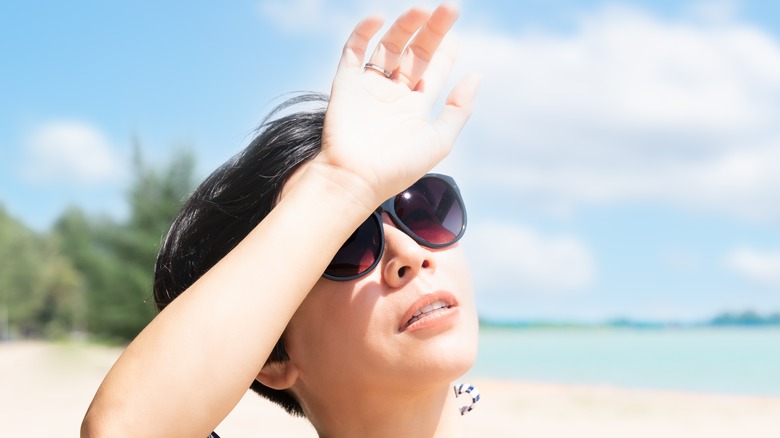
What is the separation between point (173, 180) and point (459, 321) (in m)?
27.0

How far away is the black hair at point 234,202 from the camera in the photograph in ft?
7.26

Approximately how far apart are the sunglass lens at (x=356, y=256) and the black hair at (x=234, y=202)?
29 centimetres

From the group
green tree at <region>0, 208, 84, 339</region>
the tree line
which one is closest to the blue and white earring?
the tree line

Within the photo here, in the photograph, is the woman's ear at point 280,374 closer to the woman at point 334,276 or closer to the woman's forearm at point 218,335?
the woman at point 334,276

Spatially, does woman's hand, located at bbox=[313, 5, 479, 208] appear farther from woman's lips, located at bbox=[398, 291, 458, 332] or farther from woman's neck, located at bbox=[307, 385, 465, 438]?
woman's neck, located at bbox=[307, 385, 465, 438]

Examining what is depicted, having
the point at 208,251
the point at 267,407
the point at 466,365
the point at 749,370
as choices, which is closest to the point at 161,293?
the point at 208,251

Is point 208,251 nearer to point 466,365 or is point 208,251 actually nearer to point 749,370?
point 466,365

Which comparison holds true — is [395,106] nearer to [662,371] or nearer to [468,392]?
[468,392]

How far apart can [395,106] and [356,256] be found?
416 mm

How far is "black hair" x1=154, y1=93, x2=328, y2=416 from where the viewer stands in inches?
87.1

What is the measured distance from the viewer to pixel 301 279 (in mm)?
1628

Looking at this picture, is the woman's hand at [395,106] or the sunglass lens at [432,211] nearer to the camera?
the woman's hand at [395,106]

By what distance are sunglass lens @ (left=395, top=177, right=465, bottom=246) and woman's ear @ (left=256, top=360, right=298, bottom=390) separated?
1.81 ft

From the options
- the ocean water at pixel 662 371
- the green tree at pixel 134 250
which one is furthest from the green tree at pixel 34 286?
the ocean water at pixel 662 371
